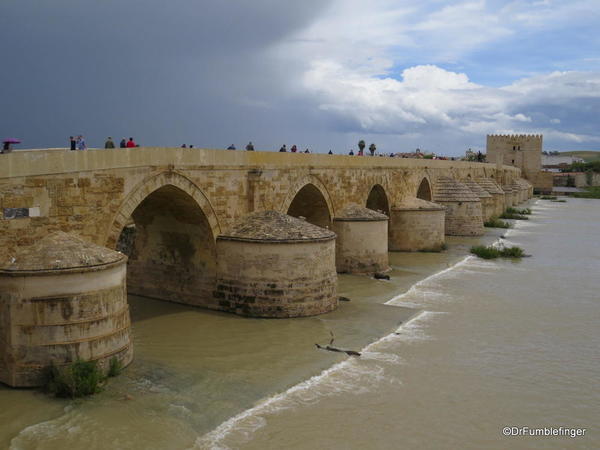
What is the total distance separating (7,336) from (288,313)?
16.8ft

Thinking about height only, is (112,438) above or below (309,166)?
below

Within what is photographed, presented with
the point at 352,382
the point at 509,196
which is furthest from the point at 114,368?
the point at 509,196

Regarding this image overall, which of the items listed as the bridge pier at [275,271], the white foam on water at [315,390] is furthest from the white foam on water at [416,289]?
the white foam on water at [315,390]

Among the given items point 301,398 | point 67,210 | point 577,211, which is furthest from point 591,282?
point 577,211

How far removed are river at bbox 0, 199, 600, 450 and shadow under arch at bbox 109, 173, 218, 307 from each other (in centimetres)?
38

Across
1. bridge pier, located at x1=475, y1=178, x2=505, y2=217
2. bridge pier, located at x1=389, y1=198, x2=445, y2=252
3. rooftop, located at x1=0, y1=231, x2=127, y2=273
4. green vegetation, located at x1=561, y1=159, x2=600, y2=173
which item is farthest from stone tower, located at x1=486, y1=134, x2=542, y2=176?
rooftop, located at x1=0, y1=231, x2=127, y2=273

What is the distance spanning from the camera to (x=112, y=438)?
6266 mm

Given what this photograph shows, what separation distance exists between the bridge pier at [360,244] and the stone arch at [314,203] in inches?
13.5

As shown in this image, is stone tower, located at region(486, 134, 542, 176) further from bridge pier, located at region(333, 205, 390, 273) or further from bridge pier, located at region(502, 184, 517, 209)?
bridge pier, located at region(333, 205, 390, 273)

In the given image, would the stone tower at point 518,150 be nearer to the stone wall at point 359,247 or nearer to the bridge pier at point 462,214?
the bridge pier at point 462,214

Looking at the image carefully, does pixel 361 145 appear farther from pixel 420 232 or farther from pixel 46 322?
pixel 46 322

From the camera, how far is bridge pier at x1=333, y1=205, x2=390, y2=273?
15750 mm

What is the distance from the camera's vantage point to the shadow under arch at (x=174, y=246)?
→ 11.2 m

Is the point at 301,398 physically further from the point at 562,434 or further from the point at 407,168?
the point at 407,168
